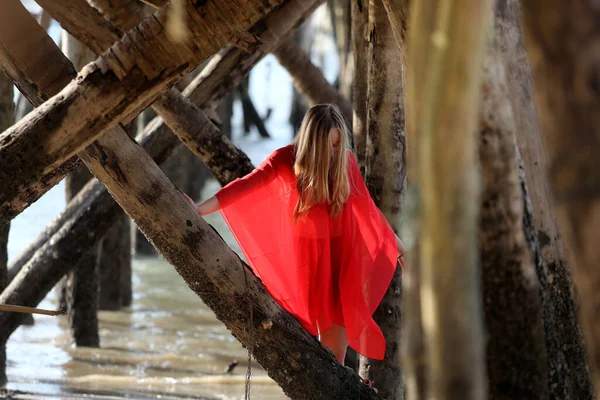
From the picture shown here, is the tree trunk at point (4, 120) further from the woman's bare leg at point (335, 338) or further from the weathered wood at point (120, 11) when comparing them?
the woman's bare leg at point (335, 338)

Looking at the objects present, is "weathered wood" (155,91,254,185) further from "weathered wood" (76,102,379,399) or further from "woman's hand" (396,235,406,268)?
"weathered wood" (76,102,379,399)

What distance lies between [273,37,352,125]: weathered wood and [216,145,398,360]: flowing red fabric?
258 centimetres

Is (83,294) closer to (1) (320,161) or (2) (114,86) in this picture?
(1) (320,161)

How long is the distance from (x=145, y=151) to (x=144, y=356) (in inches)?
141

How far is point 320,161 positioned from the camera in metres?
4.44

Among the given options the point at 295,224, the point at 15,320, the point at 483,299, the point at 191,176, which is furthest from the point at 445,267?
the point at 191,176

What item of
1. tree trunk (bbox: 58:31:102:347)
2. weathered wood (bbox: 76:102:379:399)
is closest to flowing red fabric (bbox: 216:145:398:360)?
weathered wood (bbox: 76:102:379:399)

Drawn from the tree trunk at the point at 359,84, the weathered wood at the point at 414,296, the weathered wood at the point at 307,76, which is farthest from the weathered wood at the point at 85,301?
the weathered wood at the point at 414,296

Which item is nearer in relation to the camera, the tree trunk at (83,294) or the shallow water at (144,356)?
the shallow water at (144,356)

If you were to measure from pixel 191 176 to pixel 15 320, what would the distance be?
8169 mm

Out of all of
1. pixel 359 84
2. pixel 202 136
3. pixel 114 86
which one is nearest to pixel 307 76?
pixel 359 84

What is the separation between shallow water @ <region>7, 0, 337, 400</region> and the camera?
19.2 feet

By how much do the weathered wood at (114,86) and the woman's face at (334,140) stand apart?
4.74ft

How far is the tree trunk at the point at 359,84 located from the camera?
523 cm
